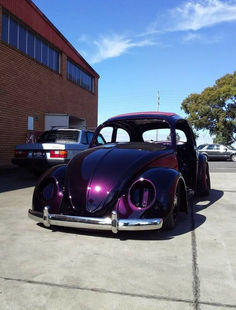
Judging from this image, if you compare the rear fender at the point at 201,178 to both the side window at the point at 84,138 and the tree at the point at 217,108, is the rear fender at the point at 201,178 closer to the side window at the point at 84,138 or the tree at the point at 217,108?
the side window at the point at 84,138

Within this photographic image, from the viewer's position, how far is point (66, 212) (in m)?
3.62

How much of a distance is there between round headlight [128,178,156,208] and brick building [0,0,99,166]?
1055 centimetres

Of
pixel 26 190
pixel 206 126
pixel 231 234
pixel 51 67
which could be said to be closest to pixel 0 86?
pixel 51 67

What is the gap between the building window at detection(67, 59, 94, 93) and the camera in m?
20.3

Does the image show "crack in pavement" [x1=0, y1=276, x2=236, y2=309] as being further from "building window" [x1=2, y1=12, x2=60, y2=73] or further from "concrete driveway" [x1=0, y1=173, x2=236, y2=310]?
"building window" [x1=2, y1=12, x2=60, y2=73]

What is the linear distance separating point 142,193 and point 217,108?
33.4 metres

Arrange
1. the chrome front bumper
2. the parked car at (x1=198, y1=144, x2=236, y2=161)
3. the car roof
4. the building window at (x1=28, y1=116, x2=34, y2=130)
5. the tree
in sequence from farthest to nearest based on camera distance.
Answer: the tree, the parked car at (x1=198, y1=144, x2=236, y2=161), the building window at (x1=28, y1=116, x2=34, y2=130), the car roof, the chrome front bumper

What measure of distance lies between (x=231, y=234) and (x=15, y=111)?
469 inches

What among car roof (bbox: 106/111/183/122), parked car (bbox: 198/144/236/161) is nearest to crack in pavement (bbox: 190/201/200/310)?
car roof (bbox: 106/111/183/122)

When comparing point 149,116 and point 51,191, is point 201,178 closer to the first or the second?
point 149,116

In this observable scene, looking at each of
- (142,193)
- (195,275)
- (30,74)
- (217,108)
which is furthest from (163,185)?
(217,108)

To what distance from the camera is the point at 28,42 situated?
1495 cm

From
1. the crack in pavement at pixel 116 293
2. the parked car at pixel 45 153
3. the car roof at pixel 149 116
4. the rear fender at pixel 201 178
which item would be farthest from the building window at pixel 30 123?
the crack in pavement at pixel 116 293

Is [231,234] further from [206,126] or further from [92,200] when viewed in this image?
[206,126]
